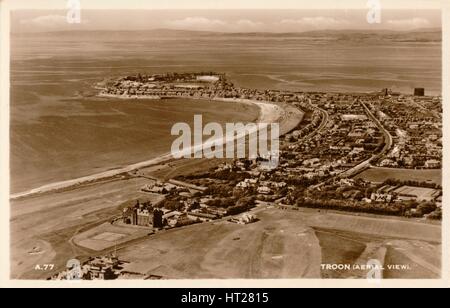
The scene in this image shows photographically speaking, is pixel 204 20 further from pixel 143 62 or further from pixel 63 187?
pixel 63 187

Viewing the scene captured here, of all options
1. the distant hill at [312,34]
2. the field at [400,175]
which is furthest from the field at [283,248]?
the distant hill at [312,34]

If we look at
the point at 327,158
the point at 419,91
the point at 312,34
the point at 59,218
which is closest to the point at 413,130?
the point at 419,91

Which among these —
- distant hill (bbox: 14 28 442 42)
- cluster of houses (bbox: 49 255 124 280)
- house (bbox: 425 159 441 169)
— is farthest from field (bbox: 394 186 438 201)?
cluster of houses (bbox: 49 255 124 280)

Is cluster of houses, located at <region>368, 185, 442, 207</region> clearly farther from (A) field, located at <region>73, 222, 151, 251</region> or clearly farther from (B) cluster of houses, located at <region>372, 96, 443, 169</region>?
(A) field, located at <region>73, 222, 151, 251</region>

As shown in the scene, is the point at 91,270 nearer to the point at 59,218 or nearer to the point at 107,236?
the point at 107,236

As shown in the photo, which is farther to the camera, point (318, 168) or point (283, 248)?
point (318, 168)

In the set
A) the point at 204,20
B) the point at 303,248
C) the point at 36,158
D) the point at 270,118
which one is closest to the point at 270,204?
the point at 303,248

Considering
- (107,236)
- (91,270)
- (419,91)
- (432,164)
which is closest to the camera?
(91,270)
